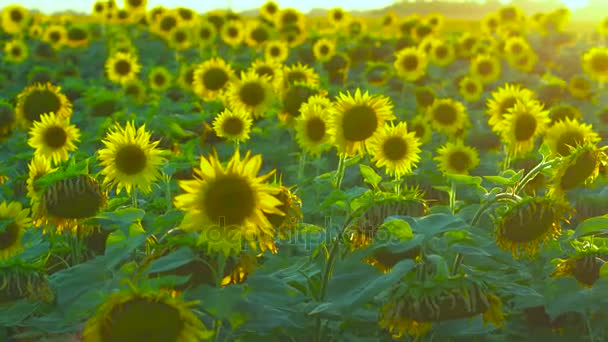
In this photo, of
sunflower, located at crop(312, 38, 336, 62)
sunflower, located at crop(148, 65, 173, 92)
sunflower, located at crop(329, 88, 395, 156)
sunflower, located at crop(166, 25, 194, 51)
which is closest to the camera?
sunflower, located at crop(329, 88, 395, 156)

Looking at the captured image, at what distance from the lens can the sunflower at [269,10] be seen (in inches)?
537

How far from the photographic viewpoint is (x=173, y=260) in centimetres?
219

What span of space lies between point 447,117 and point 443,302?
5161mm

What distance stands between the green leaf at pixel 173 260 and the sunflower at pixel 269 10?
11741 mm

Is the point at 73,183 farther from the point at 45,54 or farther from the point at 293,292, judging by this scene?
the point at 45,54

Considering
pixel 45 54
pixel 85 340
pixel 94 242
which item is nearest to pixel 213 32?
pixel 45 54

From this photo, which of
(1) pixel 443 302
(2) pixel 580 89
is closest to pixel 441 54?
(2) pixel 580 89

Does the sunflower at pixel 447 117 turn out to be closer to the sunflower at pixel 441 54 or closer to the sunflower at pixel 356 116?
the sunflower at pixel 356 116

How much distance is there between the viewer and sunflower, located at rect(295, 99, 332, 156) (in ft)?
15.1

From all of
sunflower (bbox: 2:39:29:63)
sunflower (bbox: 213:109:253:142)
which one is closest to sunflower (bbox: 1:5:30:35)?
sunflower (bbox: 2:39:29:63)

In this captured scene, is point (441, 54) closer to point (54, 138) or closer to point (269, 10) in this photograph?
point (269, 10)

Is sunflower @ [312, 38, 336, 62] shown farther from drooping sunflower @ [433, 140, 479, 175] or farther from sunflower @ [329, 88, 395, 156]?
sunflower @ [329, 88, 395, 156]

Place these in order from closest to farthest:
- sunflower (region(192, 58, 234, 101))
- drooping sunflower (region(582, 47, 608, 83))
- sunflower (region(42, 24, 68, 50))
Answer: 1. sunflower (region(192, 58, 234, 101))
2. drooping sunflower (region(582, 47, 608, 83))
3. sunflower (region(42, 24, 68, 50))

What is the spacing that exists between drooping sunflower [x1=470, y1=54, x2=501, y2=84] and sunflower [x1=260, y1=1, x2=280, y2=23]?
196 inches
